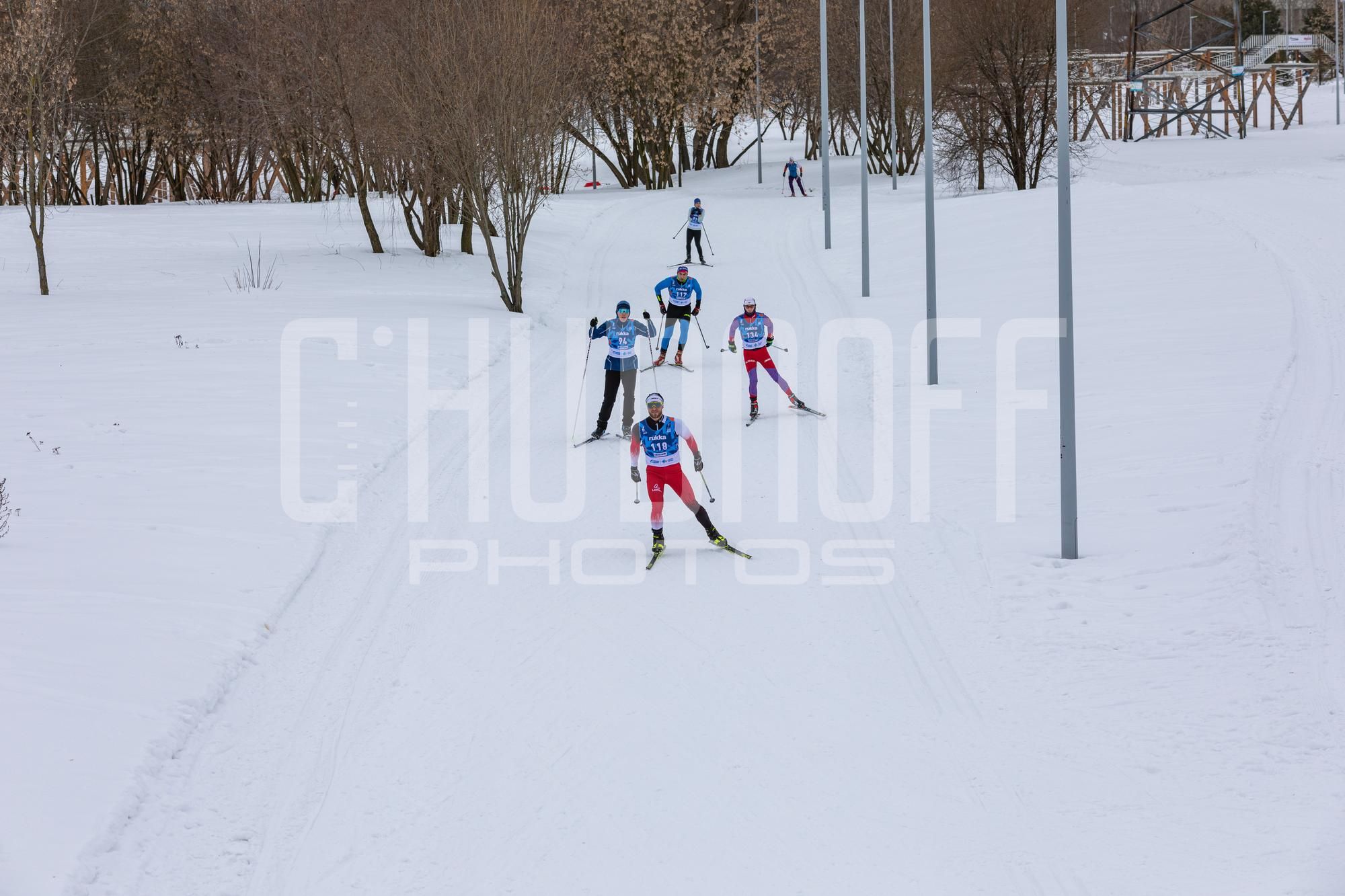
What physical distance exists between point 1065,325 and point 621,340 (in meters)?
6.52

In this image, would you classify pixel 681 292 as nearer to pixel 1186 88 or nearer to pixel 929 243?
pixel 929 243

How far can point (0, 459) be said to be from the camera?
43.3ft

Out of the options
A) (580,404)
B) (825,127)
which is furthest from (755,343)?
(825,127)

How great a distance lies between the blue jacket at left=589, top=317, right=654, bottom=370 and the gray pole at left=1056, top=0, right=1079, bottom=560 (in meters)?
6.27

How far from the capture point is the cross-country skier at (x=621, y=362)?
15.8 meters

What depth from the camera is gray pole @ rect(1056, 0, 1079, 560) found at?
10562 mm

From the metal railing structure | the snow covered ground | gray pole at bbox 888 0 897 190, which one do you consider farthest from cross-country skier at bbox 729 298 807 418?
the metal railing structure

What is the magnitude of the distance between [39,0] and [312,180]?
26.3 m

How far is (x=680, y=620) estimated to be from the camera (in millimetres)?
10023

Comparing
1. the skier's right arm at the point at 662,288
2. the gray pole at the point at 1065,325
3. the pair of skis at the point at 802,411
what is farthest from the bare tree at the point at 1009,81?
the gray pole at the point at 1065,325

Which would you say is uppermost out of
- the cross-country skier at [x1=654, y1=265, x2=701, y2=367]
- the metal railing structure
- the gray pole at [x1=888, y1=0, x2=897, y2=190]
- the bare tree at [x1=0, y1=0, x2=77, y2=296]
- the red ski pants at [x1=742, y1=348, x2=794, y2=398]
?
the metal railing structure

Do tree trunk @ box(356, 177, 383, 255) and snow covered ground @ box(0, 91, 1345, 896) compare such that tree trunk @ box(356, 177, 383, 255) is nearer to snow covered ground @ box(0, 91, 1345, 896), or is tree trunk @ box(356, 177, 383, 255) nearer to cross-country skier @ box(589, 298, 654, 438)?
snow covered ground @ box(0, 91, 1345, 896)

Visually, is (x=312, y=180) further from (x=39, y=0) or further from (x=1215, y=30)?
(x=1215, y=30)

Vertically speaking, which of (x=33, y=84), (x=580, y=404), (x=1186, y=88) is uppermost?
(x=1186, y=88)
